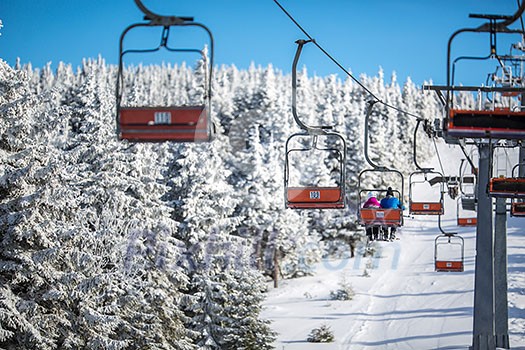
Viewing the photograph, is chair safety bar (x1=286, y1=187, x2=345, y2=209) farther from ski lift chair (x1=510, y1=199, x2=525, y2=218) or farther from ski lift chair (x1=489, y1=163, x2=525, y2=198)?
ski lift chair (x1=510, y1=199, x2=525, y2=218)

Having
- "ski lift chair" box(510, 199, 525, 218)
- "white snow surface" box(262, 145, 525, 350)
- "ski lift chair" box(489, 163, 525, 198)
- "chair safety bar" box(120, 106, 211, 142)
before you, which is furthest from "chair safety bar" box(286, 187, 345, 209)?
"white snow surface" box(262, 145, 525, 350)

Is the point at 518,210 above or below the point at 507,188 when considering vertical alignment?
below

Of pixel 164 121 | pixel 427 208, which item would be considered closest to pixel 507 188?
pixel 164 121

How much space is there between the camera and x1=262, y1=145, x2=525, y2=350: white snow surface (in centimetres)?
3388

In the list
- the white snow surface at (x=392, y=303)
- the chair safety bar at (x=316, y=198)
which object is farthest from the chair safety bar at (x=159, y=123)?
the white snow surface at (x=392, y=303)

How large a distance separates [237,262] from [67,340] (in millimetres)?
13487

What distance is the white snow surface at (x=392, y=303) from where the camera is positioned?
33.9 meters

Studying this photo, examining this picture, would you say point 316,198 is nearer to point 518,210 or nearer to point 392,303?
point 518,210

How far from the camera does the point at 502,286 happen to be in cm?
2130

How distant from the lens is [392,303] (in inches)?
1654

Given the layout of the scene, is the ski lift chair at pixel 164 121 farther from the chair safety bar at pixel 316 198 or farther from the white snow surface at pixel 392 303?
the white snow surface at pixel 392 303

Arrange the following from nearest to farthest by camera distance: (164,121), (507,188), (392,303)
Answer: (164,121) → (507,188) → (392,303)

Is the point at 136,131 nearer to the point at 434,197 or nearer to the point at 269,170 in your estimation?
the point at 269,170

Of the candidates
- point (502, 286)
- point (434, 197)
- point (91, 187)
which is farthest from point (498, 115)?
point (434, 197)
